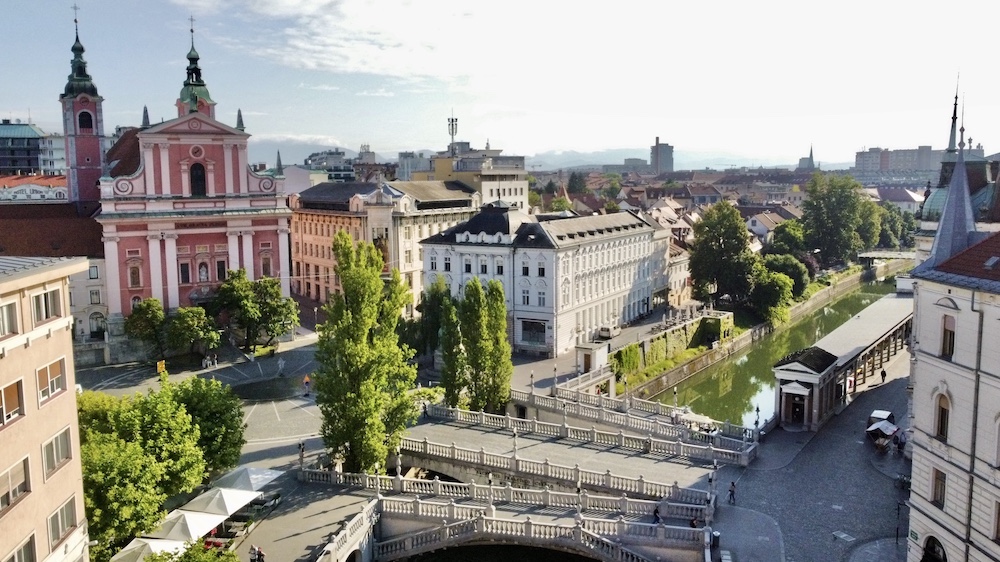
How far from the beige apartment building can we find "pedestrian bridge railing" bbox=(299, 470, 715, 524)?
39.4 ft

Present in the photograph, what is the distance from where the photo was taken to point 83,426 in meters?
27.4

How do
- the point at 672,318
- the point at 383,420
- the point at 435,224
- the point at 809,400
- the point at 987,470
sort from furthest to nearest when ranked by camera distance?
the point at 435,224 → the point at 672,318 → the point at 809,400 → the point at 383,420 → the point at 987,470

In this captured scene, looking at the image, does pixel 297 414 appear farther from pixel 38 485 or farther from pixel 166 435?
pixel 38 485

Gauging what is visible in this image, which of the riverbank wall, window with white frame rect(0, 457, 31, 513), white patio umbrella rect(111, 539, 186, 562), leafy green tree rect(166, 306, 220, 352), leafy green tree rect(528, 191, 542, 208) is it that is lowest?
the riverbank wall

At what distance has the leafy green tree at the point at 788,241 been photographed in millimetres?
91562

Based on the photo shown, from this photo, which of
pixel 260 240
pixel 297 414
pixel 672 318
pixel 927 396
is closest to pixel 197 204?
pixel 260 240

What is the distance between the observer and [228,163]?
5622 cm

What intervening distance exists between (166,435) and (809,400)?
27805mm

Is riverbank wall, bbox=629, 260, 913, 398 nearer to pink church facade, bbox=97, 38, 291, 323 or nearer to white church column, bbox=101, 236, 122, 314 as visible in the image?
pink church facade, bbox=97, 38, 291, 323

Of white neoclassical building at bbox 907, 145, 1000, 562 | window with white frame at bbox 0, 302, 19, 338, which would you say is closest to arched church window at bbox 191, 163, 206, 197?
window with white frame at bbox 0, 302, 19, 338

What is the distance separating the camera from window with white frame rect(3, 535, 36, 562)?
15.9 m

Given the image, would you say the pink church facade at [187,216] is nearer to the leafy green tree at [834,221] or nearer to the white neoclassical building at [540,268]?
the white neoclassical building at [540,268]

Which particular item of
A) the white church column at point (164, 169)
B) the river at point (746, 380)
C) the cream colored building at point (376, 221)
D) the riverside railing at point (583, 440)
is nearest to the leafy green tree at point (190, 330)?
the white church column at point (164, 169)

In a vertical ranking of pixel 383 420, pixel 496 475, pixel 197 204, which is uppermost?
pixel 197 204
